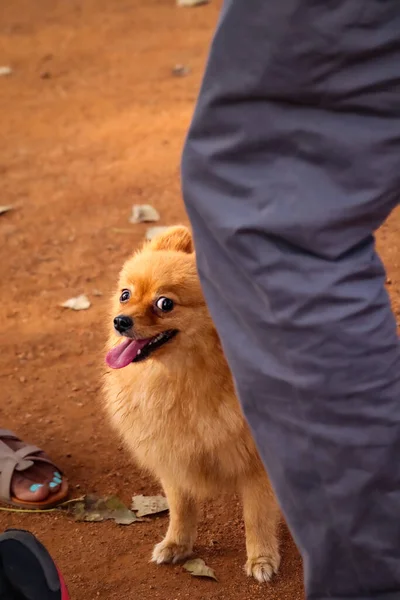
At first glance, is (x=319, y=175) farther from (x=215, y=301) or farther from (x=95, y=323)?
(x=95, y=323)

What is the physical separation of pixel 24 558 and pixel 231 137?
1.19m

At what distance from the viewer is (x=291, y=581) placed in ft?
8.19

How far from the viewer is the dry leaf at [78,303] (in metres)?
3.94

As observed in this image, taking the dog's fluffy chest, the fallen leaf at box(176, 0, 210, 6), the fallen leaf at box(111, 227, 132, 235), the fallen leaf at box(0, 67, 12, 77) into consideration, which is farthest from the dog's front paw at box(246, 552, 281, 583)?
the fallen leaf at box(176, 0, 210, 6)

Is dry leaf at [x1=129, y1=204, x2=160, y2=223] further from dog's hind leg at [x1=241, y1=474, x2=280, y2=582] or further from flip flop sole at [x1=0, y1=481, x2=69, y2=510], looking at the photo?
dog's hind leg at [x1=241, y1=474, x2=280, y2=582]

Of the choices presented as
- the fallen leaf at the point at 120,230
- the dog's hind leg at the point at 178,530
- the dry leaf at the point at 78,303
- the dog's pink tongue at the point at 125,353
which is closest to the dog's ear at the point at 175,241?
the dog's pink tongue at the point at 125,353

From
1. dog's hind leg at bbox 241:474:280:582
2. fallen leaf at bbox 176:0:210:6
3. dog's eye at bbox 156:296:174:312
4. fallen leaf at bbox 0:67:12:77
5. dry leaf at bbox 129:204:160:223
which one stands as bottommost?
fallen leaf at bbox 0:67:12:77

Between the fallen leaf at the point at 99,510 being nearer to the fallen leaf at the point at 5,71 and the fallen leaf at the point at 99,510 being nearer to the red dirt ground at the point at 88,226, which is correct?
the red dirt ground at the point at 88,226

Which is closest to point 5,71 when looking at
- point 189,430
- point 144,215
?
point 144,215

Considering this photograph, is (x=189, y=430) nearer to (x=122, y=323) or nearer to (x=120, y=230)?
(x=122, y=323)

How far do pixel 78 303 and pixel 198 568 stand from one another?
172 centimetres

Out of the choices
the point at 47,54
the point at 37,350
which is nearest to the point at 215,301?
the point at 37,350

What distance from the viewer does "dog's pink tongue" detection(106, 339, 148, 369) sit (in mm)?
2371

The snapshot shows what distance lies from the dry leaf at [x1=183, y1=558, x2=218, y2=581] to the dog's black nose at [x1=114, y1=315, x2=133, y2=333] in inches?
30.0
